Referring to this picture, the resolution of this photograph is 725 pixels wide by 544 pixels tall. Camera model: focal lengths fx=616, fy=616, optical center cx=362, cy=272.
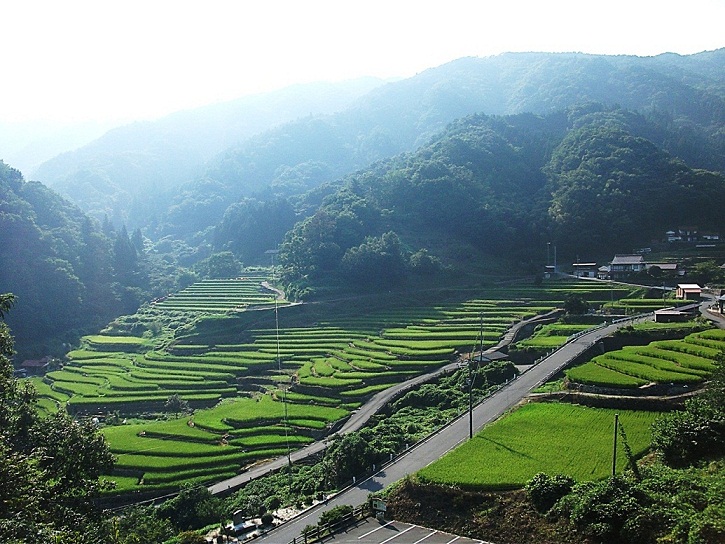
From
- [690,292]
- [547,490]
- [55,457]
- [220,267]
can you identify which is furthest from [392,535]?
[220,267]

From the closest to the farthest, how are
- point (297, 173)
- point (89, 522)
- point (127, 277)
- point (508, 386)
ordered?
point (89, 522) < point (508, 386) < point (127, 277) < point (297, 173)

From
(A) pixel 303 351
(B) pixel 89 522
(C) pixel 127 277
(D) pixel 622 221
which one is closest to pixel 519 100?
(D) pixel 622 221

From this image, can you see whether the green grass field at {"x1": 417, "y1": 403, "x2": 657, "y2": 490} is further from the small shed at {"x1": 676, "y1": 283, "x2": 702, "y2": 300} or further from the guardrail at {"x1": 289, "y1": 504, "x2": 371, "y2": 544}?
the small shed at {"x1": 676, "y1": 283, "x2": 702, "y2": 300}

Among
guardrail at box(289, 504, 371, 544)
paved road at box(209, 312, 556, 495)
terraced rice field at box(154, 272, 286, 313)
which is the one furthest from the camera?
terraced rice field at box(154, 272, 286, 313)

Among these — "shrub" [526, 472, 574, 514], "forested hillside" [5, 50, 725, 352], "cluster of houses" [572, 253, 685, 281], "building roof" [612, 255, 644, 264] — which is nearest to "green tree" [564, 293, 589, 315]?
"cluster of houses" [572, 253, 685, 281]

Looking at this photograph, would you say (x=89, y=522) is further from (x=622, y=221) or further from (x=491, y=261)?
(x=622, y=221)

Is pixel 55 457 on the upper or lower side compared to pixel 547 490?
upper

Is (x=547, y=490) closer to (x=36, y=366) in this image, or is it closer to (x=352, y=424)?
(x=352, y=424)
